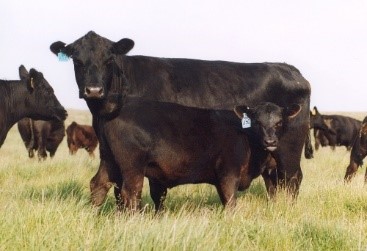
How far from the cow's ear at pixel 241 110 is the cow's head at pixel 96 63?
142 cm

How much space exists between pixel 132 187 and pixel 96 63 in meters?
1.37

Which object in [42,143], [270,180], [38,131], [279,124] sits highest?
[279,124]

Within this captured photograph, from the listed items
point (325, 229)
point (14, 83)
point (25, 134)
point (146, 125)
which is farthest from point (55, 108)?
point (25, 134)

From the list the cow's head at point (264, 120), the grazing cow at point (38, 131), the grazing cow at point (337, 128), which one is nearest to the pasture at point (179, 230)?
the cow's head at point (264, 120)

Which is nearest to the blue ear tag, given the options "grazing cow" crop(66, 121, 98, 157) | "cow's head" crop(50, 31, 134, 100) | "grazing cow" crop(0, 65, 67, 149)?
"cow's head" crop(50, 31, 134, 100)

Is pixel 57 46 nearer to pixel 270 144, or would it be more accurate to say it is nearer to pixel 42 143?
pixel 270 144

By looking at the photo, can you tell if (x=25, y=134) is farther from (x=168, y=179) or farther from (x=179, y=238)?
(x=179, y=238)

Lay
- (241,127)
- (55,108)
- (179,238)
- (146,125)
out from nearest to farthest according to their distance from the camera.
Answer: (179,238) → (146,125) → (241,127) → (55,108)

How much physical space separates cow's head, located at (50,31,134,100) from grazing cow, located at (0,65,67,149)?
11.6 feet

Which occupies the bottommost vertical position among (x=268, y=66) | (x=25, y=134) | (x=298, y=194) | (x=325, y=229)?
(x=25, y=134)

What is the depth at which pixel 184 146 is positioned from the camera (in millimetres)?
5930

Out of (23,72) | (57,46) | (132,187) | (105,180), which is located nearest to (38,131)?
(23,72)

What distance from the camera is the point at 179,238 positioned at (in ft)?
13.0

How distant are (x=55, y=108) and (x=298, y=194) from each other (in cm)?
453
